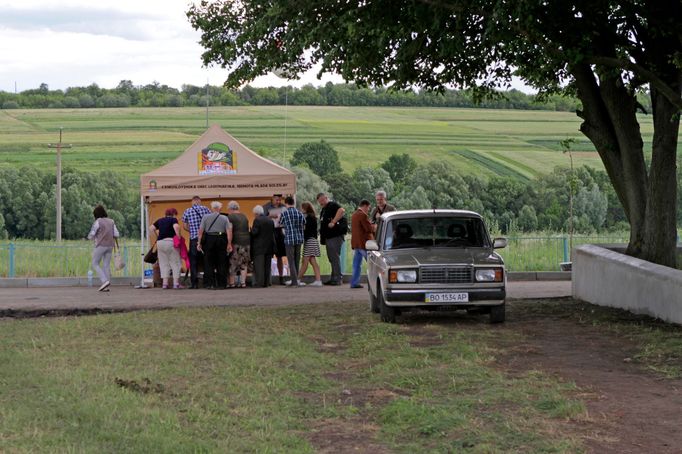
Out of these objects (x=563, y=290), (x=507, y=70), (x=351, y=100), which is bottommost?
(x=563, y=290)

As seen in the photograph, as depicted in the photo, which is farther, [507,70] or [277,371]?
[507,70]

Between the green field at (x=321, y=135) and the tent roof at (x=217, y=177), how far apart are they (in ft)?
187

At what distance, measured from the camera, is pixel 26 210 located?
81188 mm

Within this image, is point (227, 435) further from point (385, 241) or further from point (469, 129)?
point (469, 129)

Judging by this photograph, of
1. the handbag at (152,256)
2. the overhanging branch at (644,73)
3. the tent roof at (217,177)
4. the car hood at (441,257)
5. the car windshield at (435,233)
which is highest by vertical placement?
the overhanging branch at (644,73)

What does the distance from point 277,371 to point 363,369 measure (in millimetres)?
944

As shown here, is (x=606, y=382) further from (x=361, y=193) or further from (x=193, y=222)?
(x=361, y=193)

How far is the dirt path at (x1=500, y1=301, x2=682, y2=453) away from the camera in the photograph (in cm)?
829

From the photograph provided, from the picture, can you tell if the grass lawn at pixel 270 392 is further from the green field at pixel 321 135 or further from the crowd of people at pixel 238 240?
the green field at pixel 321 135

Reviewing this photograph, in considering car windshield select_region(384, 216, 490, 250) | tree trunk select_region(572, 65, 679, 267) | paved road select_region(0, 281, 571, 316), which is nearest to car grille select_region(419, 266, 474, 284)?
car windshield select_region(384, 216, 490, 250)

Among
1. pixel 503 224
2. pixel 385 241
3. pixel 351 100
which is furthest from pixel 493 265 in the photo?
pixel 351 100

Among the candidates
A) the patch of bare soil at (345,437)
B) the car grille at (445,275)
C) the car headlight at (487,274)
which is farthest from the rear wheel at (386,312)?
the patch of bare soil at (345,437)

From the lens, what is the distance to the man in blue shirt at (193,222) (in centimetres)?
2416

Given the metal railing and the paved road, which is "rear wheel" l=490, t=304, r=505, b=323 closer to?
the paved road
